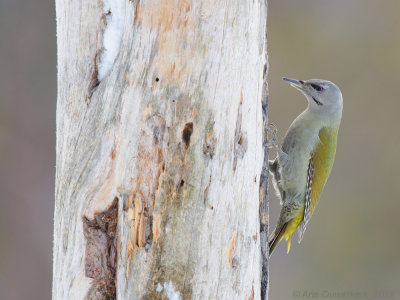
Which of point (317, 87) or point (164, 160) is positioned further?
point (317, 87)

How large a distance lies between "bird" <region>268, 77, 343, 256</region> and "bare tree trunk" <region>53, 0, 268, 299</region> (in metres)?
1.97

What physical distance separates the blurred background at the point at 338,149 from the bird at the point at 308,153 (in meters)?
3.60

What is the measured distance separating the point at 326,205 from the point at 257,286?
6530mm

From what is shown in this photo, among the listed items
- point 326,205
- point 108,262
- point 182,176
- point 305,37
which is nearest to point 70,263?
point 108,262

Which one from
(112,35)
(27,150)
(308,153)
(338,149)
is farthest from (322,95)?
(27,150)

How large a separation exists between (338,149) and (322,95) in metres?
4.12

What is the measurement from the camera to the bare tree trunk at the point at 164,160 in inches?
99.6

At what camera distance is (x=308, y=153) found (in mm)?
4723

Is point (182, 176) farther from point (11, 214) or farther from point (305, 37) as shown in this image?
point (305, 37)

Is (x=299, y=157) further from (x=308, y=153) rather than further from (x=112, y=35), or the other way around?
(x=112, y=35)

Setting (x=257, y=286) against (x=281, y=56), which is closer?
(x=257, y=286)

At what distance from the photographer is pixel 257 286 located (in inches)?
109

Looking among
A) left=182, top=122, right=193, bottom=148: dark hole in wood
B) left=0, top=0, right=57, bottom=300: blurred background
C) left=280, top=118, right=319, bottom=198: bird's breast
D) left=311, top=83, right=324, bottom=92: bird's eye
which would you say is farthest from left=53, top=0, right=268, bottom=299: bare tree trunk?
left=0, top=0, right=57, bottom=300: blurred background

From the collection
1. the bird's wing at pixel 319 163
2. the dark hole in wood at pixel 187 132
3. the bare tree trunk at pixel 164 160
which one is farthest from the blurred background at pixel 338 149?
the dark hole in wood at pixel 187 132
